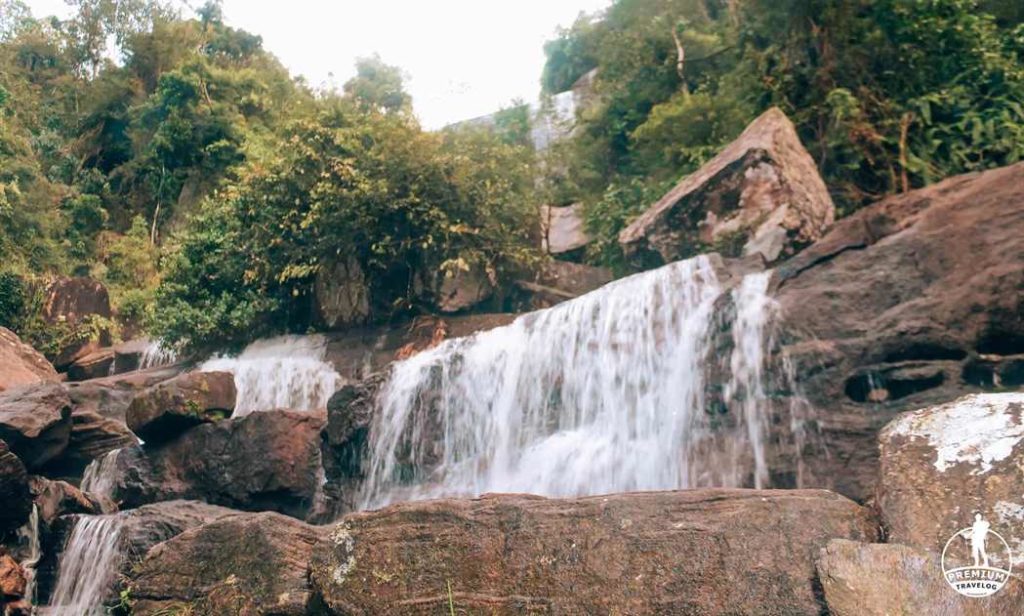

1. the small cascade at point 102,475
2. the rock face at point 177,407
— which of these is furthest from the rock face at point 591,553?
the small cascade at point 102,475

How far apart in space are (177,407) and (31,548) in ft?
7.10

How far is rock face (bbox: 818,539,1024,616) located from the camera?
3.30 metres

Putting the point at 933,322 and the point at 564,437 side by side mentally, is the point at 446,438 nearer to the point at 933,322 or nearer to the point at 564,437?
the point at 564,437

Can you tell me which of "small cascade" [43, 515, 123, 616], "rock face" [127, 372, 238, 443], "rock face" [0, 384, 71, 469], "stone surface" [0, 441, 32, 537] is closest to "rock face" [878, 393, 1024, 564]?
"small cascade" [43, 515, 123, 616]

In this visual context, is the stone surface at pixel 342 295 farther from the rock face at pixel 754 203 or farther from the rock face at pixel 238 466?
the rock face at pixel 754 203

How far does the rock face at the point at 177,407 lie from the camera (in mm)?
10422

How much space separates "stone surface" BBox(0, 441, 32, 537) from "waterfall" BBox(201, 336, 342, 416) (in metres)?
4.49

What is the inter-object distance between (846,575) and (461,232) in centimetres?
1129

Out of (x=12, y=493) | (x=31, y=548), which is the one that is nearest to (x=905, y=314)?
(x=12, y=493)

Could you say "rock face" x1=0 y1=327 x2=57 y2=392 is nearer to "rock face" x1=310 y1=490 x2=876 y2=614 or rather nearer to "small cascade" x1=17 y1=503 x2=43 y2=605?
"small cascade" x1=17 y1=503 x2=43 y2=605

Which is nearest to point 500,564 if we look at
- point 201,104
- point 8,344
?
point 8,344

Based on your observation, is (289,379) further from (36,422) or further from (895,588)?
(895,588)

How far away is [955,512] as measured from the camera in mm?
A: 3672

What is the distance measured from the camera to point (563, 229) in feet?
57.8
